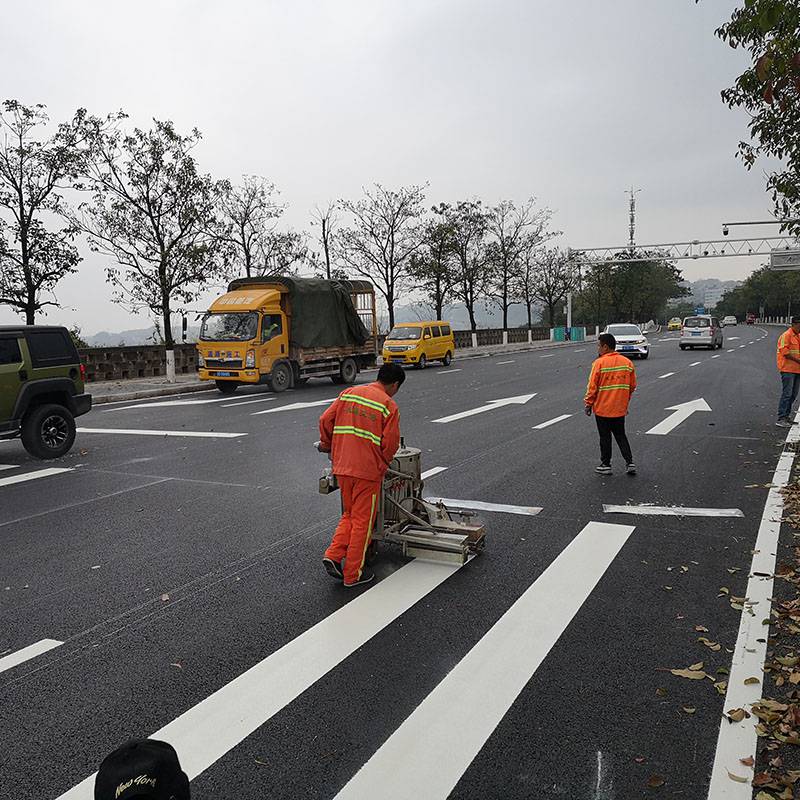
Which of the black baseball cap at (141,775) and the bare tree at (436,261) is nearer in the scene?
the black baseball cap at (141,775)

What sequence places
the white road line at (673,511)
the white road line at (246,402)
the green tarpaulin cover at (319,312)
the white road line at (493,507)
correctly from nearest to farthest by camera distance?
1. the white road line at (673,511)
2. the white road line at (493,507)
3. the white road line at (246,402)
4. the green tarpaulin cover at (319,312)

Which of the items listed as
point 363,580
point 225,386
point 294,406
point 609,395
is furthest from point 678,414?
point 225,386

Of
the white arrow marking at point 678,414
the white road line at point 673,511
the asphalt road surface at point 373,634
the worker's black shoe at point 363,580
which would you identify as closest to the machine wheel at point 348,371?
the white arrow marking at point 678,414

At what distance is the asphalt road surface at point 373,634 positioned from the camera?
10.5 ft

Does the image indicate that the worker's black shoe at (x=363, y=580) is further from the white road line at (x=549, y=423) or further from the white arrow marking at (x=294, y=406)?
the white arrow marking at (x=294, y=406)

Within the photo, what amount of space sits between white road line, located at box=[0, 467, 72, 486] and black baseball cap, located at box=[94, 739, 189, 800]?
27.1ft

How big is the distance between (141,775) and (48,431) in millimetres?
10075

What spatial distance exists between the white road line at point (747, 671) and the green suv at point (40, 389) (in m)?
9.62

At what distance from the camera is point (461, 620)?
4.66m

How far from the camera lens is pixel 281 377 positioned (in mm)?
20469

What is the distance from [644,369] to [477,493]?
64.1ft

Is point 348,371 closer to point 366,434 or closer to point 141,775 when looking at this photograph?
point 366,434

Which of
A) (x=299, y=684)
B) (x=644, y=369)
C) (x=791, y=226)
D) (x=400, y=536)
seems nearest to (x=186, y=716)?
(x=299, y=684)

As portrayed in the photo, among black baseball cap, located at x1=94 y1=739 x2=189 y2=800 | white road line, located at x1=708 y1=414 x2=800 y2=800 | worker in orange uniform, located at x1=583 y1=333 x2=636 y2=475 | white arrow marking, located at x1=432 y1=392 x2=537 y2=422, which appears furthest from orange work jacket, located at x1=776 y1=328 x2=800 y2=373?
black baseball cap, located at x1=94 y1=739 x2=189 y2=800
